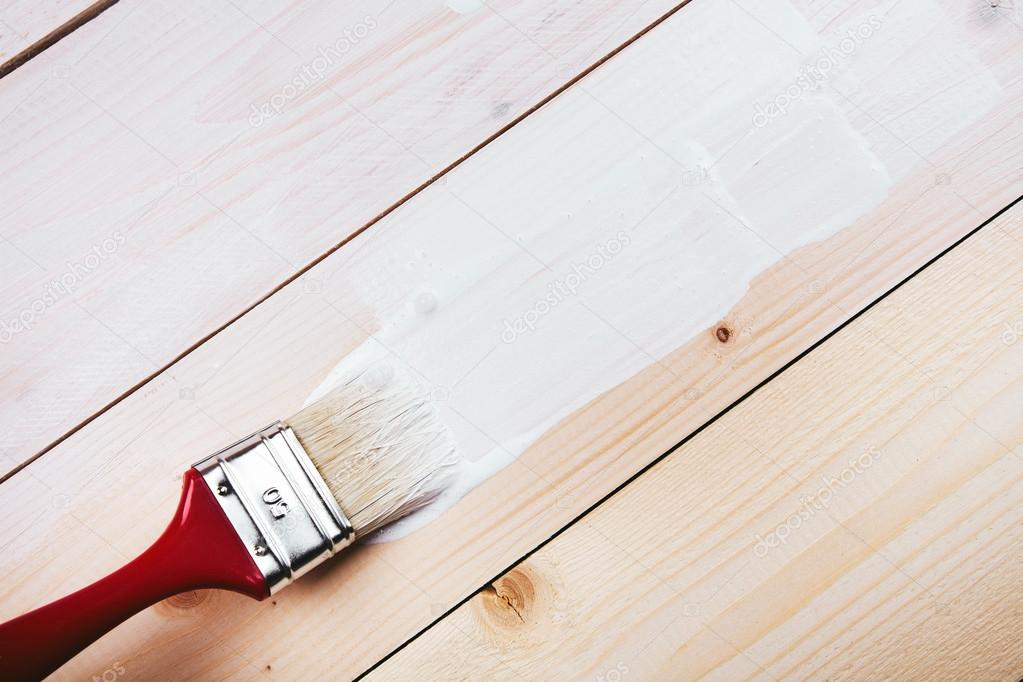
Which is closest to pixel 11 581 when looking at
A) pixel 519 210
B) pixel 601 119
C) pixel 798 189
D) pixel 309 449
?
pixel 309 449

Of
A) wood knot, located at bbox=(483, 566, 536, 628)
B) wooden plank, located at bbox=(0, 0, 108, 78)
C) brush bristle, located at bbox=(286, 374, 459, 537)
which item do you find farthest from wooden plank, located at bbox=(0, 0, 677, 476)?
wood knot, located at bbox=(483, 566, 536, 628)

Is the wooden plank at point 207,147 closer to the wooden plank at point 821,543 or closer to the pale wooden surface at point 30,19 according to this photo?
the pale wooden surface at point 30,19

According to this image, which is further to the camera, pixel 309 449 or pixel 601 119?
pixel 601 119

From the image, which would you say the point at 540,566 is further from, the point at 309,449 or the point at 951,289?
the point at 951,289

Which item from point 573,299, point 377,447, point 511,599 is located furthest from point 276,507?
point 573,299

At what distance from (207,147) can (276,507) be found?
39 cm

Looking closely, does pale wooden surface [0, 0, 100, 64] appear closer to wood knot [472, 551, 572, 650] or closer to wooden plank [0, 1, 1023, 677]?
wooden plank [0, 1, 1023, 677]

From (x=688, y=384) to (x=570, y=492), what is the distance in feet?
0.53

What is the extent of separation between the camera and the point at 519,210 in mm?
868

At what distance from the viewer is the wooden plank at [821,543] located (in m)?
0.80

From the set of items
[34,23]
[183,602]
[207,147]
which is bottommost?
[183,602]

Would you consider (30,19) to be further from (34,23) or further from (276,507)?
(276,507)

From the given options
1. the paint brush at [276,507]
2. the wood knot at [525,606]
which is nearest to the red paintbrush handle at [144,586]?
the paint brush at [276,507]

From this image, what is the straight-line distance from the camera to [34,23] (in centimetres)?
89
